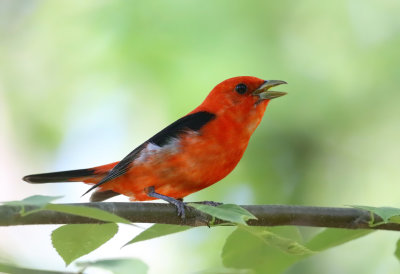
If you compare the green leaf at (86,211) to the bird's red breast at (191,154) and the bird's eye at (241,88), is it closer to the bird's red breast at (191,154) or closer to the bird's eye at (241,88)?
the bird's red breast at (191,154)

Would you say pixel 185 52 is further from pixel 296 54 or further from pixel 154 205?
pixel 154 205

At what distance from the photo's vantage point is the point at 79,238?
1.67 m

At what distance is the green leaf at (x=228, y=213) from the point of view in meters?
1.53

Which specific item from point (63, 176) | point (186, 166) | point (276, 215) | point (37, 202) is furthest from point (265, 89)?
point (37, 202)

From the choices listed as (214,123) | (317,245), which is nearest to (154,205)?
(317,245)

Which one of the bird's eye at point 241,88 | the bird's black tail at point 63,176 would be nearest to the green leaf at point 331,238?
the bird's eye at point 241,88

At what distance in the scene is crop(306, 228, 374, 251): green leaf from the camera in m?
1.85

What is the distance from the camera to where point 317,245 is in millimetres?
1860

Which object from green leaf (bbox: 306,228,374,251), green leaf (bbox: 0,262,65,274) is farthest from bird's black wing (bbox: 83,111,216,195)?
green leaf (bbox: 0,262,65,274)

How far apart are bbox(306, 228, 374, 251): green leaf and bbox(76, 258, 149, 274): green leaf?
2.24 ft

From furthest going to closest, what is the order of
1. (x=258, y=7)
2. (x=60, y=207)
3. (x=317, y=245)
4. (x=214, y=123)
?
(x=258, y=7) < (x=214, y=123) < (x=317, y=245) < (x=60, y=207)

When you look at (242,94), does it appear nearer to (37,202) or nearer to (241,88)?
(241,88)

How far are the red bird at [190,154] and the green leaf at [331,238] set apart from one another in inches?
63.9

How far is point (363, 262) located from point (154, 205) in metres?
4.00
